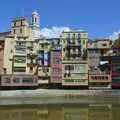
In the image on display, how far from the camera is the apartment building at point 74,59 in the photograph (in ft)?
274

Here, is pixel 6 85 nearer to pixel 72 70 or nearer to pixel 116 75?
pixel 72 70

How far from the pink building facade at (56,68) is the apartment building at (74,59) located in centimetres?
84

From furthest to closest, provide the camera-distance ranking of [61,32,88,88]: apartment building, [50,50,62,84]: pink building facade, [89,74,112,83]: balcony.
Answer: [50,50,62,84]: pink building facade, [61,32,88,88]: apartment building, [89,74,112,83]: balcony

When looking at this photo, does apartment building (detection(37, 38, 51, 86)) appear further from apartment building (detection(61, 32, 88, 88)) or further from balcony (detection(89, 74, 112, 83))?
balcony (detection(89, 74, 112, 83))

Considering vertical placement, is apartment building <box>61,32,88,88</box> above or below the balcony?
above

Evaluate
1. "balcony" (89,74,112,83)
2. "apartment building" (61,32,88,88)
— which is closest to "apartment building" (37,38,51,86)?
"apartment building" (61,32,88,88)

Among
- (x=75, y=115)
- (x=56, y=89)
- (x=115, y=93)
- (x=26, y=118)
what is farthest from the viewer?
(x=56, y=89)

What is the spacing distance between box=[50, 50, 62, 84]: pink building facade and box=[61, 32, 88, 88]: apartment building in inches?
33.2

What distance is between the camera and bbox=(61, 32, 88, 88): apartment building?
83.6 meters

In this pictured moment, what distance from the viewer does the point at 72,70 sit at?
83.9m

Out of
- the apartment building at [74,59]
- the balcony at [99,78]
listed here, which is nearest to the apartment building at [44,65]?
the apartment building at [74,59]

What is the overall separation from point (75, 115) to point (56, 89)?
127 ft

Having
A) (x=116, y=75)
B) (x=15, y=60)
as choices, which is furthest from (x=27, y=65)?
(x=116, y=75)

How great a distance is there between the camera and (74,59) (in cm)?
8494
